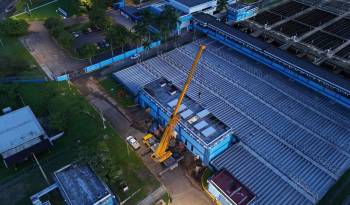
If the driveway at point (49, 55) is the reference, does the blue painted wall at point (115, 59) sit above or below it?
above

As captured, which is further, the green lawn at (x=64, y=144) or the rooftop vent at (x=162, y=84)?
the rooftop vent at (x=162, y=84)

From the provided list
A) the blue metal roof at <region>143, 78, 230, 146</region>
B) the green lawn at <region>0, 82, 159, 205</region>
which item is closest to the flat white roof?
the green lawn at <region>0, 82, 159, 205</region>

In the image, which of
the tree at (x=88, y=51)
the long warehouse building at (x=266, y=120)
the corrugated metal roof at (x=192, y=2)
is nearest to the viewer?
the long warehouse building at (x=266, y=120)

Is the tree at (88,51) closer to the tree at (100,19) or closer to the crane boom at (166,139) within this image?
the tree at (100,19)

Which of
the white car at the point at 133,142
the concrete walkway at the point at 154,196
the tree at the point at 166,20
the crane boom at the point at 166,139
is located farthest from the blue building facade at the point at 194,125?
the tree at the point at 166,20

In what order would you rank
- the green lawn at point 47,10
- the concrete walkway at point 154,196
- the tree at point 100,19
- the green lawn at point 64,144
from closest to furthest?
the concrete walkway at point 154,196
the green lawn at point 64,144
the tree at point 100,19
the green lawn at point 47,10

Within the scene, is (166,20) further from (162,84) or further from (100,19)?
(162,84)

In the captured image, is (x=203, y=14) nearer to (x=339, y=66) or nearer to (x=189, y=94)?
(x=189, y=94)

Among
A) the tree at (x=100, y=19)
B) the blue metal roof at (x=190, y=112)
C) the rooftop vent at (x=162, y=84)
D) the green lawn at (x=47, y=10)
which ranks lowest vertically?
the green lawn at (x=47, y=10)
